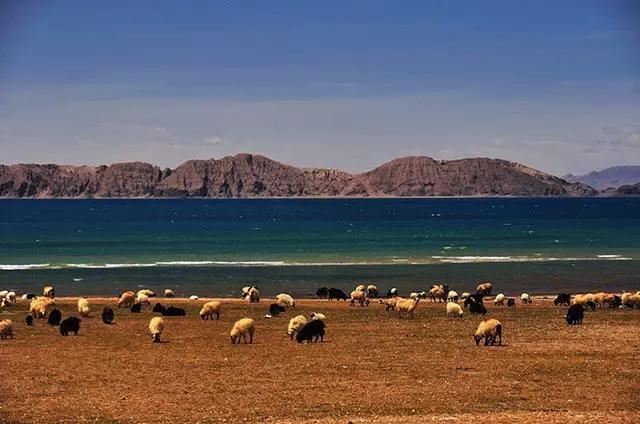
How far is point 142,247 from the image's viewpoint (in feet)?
356

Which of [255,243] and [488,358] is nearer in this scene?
[488,358]

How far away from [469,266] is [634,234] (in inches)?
2622

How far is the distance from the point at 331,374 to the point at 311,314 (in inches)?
568

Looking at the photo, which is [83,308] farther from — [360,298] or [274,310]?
[360,298]

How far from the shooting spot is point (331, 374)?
24344mm

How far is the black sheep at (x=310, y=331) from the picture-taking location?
102 feet

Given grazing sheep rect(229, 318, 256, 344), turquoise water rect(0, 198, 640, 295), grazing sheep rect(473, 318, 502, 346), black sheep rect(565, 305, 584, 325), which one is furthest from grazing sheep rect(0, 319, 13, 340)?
turquoise water rect(0, 198, 640, 295)

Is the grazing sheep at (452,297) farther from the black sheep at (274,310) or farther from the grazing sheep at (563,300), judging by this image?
the black sheep at (274,310)

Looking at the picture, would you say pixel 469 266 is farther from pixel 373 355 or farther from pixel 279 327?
pixel 373 355

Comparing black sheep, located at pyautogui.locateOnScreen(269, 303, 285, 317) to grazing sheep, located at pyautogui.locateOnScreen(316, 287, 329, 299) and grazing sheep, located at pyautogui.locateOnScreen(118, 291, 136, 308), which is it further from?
grazing sheep, located at pyautogui.locateOnScreen(316, 287, 329, 299)

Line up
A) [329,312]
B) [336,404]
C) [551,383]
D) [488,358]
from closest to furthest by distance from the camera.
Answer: [336,404]
[551,383]
[488,358]
[329,312]

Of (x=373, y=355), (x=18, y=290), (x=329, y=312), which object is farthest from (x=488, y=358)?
(x=18, y=290)

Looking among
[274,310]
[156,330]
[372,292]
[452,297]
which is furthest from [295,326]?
[372,292]

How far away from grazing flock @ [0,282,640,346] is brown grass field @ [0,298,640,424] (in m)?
0.58
